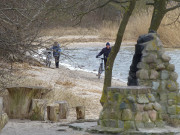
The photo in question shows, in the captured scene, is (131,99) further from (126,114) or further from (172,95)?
(172,95)

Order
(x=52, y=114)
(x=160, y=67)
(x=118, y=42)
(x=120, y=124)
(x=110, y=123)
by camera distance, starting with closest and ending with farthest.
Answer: (x=120, y=124)
(x=110, y=123)
(x=160, y=67)
(x=52, y=114)
(x=118, y=42)

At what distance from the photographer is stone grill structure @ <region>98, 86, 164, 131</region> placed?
7.77 meters

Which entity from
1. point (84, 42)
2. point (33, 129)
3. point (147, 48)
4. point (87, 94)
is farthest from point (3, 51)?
point (84, 42)

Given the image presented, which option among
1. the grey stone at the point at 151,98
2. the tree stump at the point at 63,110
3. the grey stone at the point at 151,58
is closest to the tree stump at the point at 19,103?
the tree stump at the point at 63,110

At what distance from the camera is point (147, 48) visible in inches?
345

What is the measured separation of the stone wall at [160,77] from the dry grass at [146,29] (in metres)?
Answer: 19.9

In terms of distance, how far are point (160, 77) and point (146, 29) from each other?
30161mm

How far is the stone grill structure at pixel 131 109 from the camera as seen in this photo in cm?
777

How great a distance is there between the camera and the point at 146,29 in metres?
38.6

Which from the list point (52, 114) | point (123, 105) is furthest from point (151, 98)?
point (52, 114)

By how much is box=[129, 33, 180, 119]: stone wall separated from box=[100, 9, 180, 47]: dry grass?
783 inches

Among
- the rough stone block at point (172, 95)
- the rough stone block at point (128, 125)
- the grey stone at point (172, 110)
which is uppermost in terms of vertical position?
the rough stone block at point (172, 95)

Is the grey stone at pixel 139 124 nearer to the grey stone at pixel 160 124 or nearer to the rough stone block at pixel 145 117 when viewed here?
the rough stone block at pixel 145 117

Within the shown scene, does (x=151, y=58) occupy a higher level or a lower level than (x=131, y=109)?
higher
